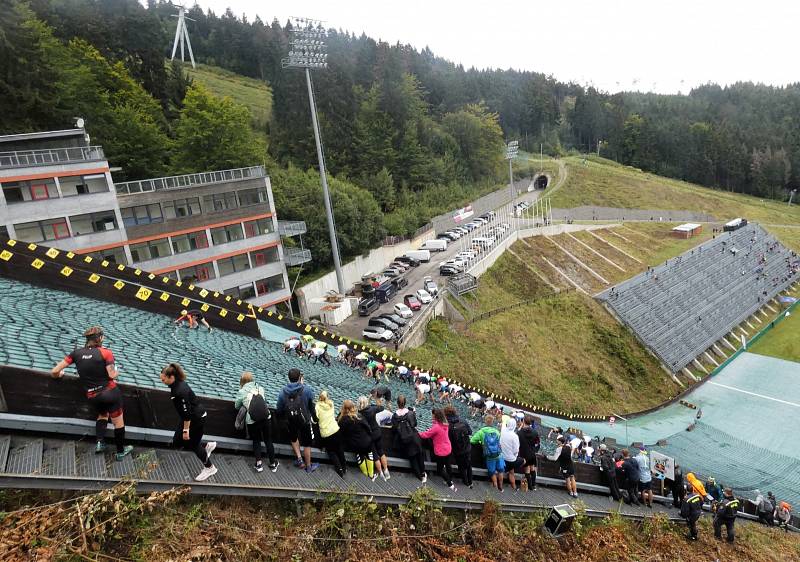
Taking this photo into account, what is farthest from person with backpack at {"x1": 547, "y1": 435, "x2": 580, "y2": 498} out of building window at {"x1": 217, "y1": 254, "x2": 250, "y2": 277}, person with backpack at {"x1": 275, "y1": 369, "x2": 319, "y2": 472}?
building window at {"x1": 217, "y1": 254, "x2": 250, "y2": 277}

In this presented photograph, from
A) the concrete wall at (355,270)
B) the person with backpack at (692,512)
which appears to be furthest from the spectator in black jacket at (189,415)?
the concrete wall at (355,270)

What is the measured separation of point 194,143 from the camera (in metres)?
39.7

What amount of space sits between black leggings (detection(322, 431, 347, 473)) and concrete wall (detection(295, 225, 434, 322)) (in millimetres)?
29770

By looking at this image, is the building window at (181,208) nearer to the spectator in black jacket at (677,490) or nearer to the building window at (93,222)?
the building window at (93,222)

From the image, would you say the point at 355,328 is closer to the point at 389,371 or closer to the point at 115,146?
the point at 389,371

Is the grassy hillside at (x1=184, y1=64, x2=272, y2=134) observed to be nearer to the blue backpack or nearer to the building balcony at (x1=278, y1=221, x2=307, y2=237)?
the building balcony at (x1=278, y1=221, x2=307, y2=237)

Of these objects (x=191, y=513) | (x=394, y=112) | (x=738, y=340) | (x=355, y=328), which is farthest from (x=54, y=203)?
(x=738, y=340)

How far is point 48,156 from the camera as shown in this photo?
28.5 metres

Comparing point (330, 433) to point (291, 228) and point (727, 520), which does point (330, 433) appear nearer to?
point (727, 520)

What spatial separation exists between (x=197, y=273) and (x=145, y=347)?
24.2 meters

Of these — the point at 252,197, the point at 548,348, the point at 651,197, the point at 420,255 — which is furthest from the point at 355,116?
the point at 651,197

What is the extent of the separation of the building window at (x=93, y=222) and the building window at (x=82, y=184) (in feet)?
4.74

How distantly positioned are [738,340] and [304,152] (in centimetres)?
5381

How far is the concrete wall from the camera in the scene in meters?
38.7
